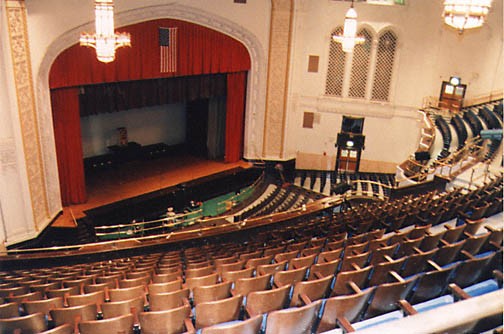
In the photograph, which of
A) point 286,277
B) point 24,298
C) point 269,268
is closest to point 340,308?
point 286,277

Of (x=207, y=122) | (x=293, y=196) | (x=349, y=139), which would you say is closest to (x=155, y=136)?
(x=207, y=122)

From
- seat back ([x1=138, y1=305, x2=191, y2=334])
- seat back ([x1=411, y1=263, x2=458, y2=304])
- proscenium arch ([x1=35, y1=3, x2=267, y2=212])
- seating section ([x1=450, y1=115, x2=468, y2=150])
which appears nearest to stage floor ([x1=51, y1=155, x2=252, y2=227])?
proscenium arch ([x1=35, y1=3, x2=267, y2=212])

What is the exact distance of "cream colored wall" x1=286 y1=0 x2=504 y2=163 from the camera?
14.3m

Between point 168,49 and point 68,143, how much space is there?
373 centimetres

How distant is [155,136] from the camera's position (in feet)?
53.3

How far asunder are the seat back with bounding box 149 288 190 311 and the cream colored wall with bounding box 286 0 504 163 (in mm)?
12022

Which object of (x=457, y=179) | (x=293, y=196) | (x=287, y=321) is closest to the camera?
(x=287, y=321)

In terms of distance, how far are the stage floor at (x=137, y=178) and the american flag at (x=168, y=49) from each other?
11.3 feet

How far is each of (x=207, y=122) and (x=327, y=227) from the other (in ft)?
31.2

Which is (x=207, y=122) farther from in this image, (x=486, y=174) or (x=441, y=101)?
(x=486, y=174)

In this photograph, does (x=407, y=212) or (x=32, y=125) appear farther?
(x=32, y=125)

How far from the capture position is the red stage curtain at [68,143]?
35.4 feet

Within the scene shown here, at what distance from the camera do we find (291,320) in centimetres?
282

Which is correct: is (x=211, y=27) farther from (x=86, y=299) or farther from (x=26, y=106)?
(x=86, y=299)
